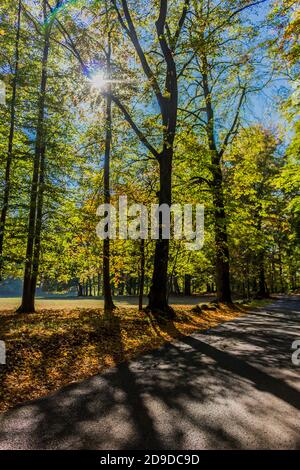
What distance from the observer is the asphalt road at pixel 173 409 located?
130 inches

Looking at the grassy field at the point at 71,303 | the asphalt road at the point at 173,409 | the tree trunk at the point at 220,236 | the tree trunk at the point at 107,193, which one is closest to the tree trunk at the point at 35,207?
the tree trunk at the point at 107,193

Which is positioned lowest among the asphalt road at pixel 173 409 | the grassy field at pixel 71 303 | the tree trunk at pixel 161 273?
the grassy field at pixel 71 303

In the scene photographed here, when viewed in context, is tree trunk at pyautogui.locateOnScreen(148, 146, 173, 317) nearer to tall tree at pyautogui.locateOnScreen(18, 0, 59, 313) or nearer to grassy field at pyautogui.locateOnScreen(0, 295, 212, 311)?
tall tree at pyautogui.locateOnScreen(18, 0, 59, 313)

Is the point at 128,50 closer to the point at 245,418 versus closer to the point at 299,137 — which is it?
the point at 299,137

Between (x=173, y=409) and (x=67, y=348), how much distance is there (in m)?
4.07

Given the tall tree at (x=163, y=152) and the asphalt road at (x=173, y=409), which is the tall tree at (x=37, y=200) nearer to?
the tall tree at (x=163, y=152)

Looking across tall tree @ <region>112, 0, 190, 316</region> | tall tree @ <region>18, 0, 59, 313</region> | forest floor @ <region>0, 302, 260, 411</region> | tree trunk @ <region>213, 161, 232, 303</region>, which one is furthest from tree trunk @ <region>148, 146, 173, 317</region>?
tree trunk @ <region>213, 161, 232, 303</region>

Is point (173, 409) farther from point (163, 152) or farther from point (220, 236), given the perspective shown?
point (220, 236)

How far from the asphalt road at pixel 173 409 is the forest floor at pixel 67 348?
0.54 m

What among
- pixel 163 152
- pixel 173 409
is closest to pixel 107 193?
pixel 163 152
